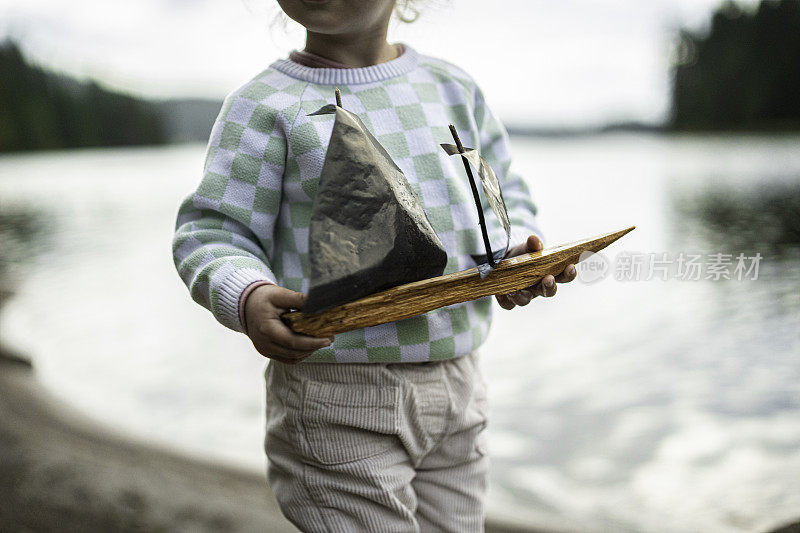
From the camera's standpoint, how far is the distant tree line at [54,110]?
856 centimetres

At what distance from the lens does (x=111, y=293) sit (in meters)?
3.87

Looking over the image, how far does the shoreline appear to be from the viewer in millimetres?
1435

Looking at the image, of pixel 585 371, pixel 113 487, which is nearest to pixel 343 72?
pixel 113 487

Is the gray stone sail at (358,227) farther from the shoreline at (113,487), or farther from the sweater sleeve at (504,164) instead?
the shoreline at (113,487)

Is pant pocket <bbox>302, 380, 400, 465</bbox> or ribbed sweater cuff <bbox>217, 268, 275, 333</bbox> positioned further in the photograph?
pant pocket <bbox>302, 380, 400, 465</bbox>

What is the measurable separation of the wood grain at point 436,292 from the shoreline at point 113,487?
0.99 meters

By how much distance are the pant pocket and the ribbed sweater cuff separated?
0.56ft

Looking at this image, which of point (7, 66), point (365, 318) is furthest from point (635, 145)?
point (365, 318)

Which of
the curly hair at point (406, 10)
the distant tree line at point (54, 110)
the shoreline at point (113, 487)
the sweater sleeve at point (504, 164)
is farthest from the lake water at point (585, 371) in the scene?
the distant tree line at point (54, 110)

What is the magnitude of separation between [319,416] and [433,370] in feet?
0.49

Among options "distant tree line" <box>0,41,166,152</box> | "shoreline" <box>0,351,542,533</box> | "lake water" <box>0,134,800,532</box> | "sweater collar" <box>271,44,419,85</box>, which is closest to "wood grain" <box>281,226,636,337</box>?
"sweater collar" <box>271,44,419,85</box>

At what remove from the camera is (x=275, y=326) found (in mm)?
564

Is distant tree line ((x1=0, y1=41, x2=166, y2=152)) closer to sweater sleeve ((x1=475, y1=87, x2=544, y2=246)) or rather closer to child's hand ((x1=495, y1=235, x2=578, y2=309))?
sweater sleeve ((x1=475, y1=87, x2=544, y2=246))

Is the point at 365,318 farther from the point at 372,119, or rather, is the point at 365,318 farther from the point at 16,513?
the point at 16,513
